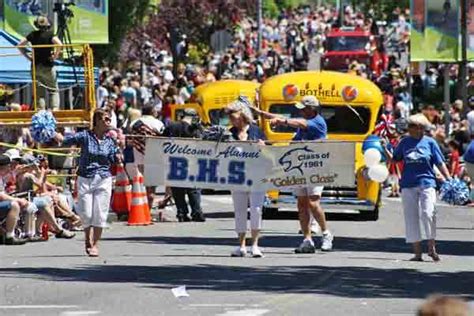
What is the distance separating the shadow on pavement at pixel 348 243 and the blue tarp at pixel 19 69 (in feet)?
18.3

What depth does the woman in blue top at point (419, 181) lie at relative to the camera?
18.0 meters

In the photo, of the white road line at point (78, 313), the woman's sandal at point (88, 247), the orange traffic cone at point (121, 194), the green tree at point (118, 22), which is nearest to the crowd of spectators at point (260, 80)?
the green tree at point (118, 22)

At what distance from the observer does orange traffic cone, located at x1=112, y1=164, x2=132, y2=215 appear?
24453mm

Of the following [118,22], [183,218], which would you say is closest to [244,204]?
[183,218]

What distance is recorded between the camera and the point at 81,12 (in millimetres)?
32906

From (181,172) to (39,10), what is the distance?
43.6 ft

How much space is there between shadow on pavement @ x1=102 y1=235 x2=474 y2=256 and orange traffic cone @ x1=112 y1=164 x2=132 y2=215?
311cm

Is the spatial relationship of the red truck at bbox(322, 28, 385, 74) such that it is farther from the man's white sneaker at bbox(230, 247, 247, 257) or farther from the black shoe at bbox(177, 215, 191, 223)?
the man's white sneaker at bbox(230, 247, 247, 257)

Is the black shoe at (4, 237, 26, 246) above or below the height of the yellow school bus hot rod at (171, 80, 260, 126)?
below

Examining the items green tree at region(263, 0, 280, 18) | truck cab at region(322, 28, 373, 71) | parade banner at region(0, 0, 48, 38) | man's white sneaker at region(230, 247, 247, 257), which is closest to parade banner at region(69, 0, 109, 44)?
parade banner at region(0, 0, 48, 38)

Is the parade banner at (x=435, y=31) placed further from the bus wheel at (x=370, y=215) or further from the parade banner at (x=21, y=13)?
the bus wheel at (x=370, y=215)

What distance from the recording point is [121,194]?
80.4 ft

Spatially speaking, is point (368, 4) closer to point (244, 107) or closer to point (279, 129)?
point (279, 129)

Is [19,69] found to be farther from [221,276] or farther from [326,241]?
[221,276]
